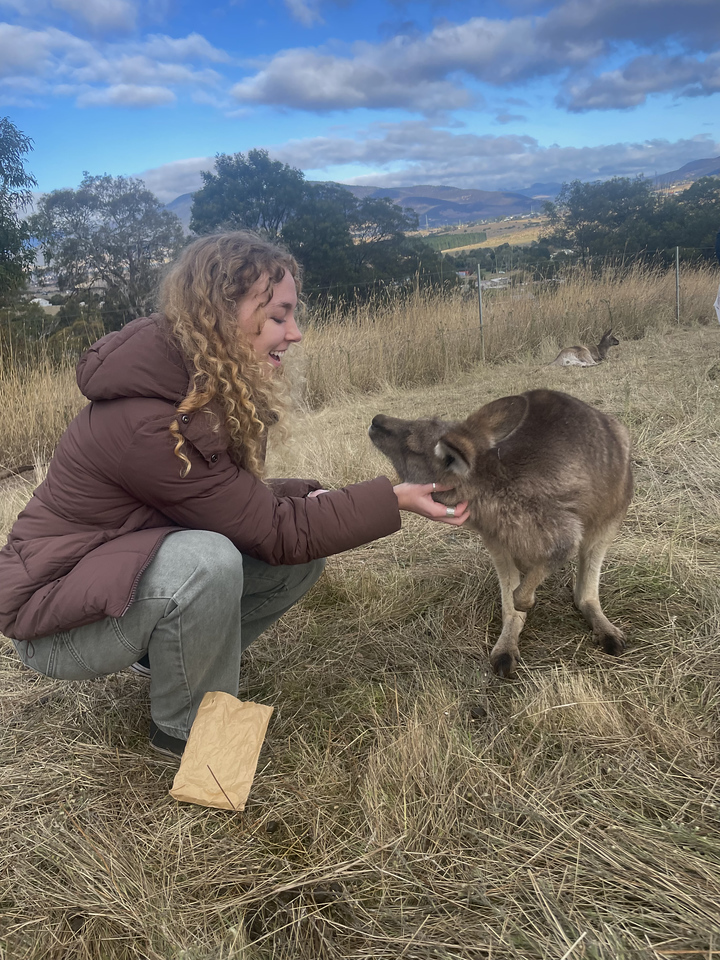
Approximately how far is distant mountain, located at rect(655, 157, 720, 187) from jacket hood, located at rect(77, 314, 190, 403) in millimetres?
21834

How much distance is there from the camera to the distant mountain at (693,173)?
19875 mm

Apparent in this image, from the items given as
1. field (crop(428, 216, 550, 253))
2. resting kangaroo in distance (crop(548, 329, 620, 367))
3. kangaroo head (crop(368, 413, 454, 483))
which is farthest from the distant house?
field (crop(428, 216, 550, 253))

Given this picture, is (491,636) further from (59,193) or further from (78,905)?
(59,193)

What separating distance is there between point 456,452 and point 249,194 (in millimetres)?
12125

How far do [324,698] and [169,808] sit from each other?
0.68 m

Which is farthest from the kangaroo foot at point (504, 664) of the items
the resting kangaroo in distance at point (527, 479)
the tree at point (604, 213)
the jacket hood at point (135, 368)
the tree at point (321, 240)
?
the tree at point (604, 213)

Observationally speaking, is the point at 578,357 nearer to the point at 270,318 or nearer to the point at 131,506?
the point at 270,318

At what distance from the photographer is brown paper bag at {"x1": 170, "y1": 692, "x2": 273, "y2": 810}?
188 centimetres

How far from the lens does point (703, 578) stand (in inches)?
110

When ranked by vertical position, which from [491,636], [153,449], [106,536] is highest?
[153,449]

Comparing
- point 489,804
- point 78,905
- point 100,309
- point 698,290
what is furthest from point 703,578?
point 698,290

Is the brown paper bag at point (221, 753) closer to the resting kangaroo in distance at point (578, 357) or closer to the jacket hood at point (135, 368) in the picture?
the jacket hood at point (135, 368)

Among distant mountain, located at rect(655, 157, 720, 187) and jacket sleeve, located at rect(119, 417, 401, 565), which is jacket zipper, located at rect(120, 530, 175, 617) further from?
distant mountain, located at rect(655, 157, 720, 187)

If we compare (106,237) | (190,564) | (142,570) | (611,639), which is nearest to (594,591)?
(611,639)
